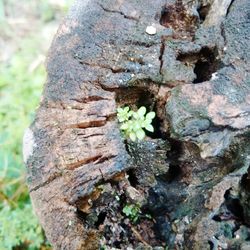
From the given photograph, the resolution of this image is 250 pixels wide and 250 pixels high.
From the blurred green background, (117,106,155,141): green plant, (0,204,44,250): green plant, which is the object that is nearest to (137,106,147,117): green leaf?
(117,106,155,141): green plant

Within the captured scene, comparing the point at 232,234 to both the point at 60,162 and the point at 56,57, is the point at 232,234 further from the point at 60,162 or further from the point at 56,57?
the point at 56,57

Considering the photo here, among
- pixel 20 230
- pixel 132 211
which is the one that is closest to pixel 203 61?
pixel 132 211

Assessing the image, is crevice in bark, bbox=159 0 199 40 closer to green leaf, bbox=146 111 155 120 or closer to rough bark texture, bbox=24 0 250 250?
rough bark texture, bbox=24 0 250 250

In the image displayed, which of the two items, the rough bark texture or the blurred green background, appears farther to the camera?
the blurred green background

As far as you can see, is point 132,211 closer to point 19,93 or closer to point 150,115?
point 150,115

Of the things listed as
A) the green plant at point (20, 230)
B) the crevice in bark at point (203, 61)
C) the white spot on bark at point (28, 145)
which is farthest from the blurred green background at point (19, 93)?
the crevice in bark at point (203, 61)
